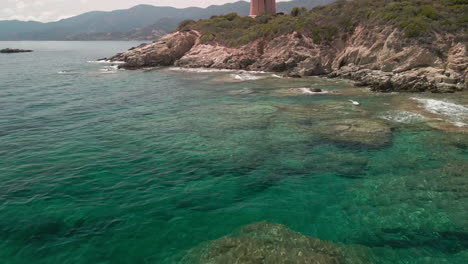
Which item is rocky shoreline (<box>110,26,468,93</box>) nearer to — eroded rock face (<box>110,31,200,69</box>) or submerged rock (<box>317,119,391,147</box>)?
eroded rock face (<box>110,31,200,69</box>)

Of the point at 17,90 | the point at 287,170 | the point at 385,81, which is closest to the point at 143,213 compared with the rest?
the point at 287,170

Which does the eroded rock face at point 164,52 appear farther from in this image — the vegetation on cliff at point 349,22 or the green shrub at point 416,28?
the green shrub at point 416,28

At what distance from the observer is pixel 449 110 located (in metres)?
27.7

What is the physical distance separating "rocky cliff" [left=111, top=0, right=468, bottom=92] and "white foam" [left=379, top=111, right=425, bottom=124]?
36.4 feet

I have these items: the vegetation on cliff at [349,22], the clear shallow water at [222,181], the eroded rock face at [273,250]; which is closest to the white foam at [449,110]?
the clear shallow water at [222,181]

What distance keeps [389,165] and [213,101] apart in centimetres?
2256

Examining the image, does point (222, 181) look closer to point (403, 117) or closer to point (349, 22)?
point (403, 117)

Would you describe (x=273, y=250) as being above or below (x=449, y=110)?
below

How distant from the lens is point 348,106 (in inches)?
1204

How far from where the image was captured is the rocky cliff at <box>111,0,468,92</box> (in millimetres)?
39469

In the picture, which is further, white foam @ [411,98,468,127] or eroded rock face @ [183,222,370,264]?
white foam @ [411,98,468,127]

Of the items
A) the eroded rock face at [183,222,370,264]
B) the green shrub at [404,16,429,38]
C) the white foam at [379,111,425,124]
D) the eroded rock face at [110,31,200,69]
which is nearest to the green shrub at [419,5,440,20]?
the green shrub at [404,16,429,38]

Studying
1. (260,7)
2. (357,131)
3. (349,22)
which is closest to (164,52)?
(349,22)

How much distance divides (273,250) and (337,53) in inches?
2274
